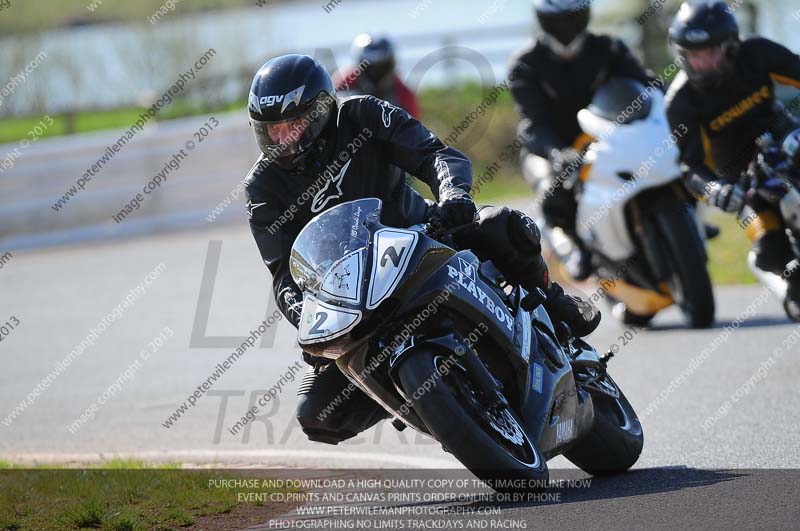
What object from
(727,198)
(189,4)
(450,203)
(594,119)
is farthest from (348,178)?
(189,4)

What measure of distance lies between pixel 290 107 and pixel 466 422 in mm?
1664

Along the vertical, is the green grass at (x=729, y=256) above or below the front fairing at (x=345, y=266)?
below

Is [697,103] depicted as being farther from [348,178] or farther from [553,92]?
[348,178]

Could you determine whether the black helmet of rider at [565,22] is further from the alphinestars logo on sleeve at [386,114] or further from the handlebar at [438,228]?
the handlebar at [438,228]

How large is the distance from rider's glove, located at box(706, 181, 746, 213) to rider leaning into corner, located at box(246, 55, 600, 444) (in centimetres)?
288

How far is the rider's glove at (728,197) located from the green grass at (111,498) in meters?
3.92

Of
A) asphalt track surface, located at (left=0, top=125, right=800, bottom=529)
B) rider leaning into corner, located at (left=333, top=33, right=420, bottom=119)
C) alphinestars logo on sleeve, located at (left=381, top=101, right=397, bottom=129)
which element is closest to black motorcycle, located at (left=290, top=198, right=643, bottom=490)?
asphalt track surface, located at (left=0, top=125, right=800, bottom=529)

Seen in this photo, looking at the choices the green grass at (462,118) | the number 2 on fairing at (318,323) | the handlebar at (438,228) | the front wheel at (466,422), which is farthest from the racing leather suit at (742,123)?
the green grass at (462,118)

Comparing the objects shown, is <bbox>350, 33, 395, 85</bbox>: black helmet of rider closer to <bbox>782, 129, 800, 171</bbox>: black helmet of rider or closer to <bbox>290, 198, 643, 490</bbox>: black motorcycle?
<bbox>782, 129, 800, 171</bbox>: black helmet of rider

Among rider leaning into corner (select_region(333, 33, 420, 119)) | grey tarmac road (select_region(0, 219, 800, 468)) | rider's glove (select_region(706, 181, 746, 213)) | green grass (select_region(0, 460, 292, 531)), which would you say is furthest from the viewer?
rider leaning into corner (select_region(333, 33, 420, 119))

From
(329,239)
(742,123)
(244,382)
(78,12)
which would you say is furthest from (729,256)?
(78,12)

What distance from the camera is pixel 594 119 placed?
10.3m

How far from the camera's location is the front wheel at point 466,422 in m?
4.91

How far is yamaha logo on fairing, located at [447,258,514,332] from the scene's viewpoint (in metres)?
5.38
